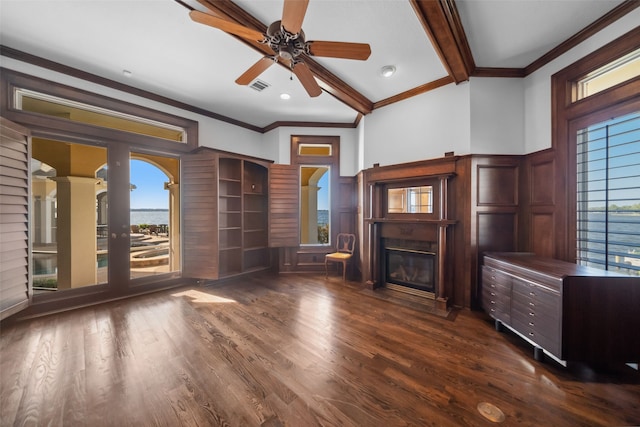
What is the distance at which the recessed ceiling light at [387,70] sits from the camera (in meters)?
2.90

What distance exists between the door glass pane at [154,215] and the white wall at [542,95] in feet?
17.5

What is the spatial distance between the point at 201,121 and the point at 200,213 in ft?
5.58

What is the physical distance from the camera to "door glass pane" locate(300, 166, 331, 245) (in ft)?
16.2

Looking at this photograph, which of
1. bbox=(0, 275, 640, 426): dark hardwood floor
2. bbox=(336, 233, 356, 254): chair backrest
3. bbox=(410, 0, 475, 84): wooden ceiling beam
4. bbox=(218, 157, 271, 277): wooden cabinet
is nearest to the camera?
Result: bbox=(0, 275, 640, 426): dark hardwood floor

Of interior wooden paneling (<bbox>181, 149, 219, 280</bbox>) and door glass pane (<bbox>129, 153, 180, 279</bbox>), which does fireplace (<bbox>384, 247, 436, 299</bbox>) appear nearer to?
interior wooden paneling (<bbox>181, 149, 219, 280</bbox>)

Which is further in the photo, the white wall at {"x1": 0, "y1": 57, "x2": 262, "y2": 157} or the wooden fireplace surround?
the wooden fireplace surround

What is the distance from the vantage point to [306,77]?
7.72ft

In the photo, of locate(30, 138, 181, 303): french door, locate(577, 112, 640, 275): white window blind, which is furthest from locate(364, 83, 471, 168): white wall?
locate(30, 138, 181, 303): french door

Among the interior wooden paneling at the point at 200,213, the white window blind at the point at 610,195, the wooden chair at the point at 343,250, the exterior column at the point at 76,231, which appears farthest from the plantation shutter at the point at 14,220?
the white window blind at the point at 610,195

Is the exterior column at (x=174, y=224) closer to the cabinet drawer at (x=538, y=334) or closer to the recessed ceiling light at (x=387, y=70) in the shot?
the recessed ceiling light at (x=387, y=70)

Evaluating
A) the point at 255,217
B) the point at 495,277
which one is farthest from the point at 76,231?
the point at 495,277

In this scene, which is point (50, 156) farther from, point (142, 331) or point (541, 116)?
point (541, 116)

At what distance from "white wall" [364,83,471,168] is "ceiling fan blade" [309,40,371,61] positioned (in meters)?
1.76

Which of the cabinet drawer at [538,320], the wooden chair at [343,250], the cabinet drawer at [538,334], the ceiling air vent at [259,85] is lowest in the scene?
the cabinet drawer at [538,334]
